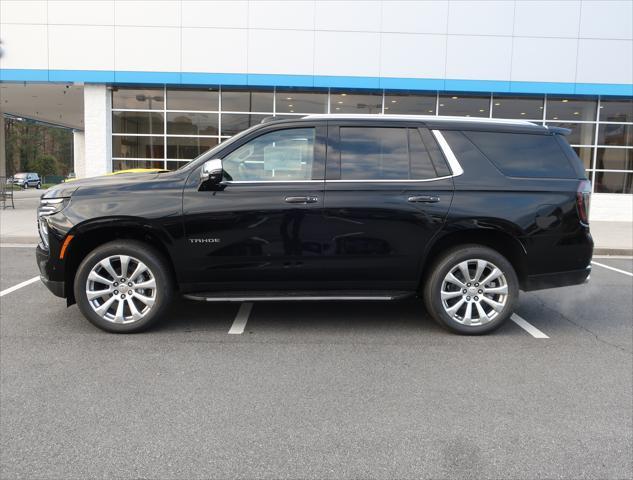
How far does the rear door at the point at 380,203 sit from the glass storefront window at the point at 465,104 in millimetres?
12842

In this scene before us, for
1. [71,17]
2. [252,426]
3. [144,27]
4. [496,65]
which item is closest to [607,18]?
[496,65]

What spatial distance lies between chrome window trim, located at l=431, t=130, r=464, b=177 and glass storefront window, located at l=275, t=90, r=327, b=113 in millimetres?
12255

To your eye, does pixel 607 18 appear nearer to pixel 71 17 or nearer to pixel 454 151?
pixel 454 151

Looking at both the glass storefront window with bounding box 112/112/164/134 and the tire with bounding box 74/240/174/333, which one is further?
the glass storefront window with bounding box 112/112/164/134

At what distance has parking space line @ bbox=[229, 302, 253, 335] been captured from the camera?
4.89 m

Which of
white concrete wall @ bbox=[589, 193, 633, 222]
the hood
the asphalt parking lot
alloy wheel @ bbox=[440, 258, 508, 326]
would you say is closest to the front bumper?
the asphalt parking lot

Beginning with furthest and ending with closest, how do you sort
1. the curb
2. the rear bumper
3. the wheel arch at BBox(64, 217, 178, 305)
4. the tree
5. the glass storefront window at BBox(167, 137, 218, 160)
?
the tree → the glass storefront window at BBox(167, 137, 218, 160) → the curb → the rear bumper → the wheel arch at BBox(64, 217, 178, 305)

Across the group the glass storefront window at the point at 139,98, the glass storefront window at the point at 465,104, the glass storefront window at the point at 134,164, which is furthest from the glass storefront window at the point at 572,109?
the glass storefront window at the point at 134,164

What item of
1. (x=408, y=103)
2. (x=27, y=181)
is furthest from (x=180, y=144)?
(x=27, y=181)

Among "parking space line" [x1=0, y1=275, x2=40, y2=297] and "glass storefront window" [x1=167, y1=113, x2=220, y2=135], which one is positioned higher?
"glass storefront window" [x1=167, y1=113, x2=220, y2=135]

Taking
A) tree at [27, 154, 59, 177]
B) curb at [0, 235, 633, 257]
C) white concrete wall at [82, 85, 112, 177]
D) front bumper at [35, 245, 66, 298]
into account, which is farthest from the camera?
tree at [27, 154, 59, 177]

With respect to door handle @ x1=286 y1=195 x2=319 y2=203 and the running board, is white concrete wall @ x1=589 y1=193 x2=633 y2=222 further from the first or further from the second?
door handle @ x1=286 y1=195 x2=319 y2=203

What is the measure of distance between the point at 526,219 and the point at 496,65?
12.9 metres

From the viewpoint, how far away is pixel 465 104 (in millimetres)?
16938
